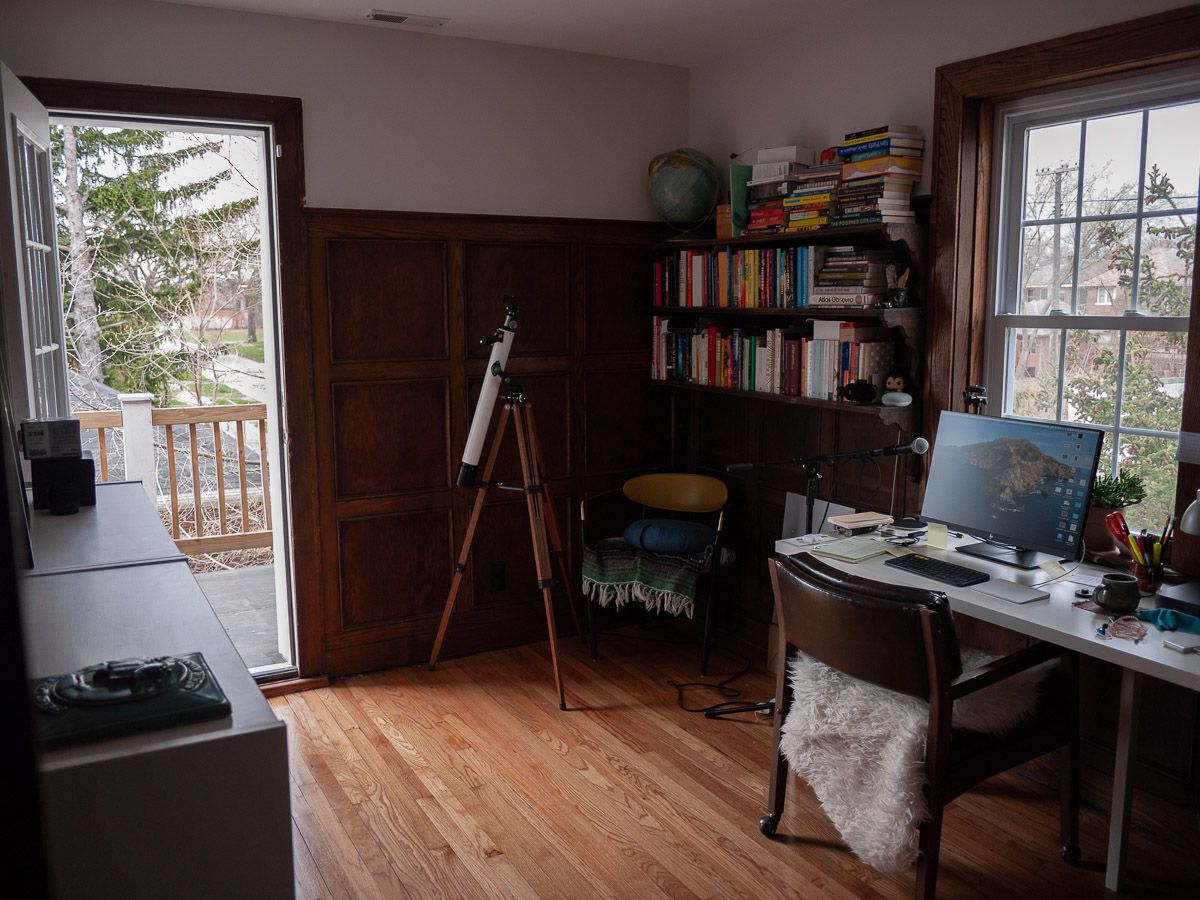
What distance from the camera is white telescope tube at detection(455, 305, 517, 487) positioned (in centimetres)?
381

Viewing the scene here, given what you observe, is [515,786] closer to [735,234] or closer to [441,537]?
[441,537]

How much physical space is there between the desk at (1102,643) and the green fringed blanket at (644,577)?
1.15 meters

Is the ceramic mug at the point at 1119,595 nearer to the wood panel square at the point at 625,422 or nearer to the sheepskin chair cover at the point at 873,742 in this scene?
the sheepskin chair cover at the point at 873,742

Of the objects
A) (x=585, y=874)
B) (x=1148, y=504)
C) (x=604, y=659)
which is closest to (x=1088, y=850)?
(x=1148, y=504)

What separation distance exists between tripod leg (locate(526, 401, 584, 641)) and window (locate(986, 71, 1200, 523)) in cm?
171

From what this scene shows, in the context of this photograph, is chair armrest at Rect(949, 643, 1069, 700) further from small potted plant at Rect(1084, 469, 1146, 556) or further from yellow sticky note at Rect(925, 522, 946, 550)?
yellow sticky note at Rect(925, 522, 946, 550)

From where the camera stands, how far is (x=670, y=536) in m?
3.98

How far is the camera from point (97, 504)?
287 cm

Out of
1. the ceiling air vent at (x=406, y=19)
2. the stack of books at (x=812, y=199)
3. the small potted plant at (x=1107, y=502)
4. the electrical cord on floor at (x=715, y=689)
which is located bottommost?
the electrical cord on floor at (x=715, y=689)

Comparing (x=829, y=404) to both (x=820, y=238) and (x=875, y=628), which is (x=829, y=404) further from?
(x=875, y=628)

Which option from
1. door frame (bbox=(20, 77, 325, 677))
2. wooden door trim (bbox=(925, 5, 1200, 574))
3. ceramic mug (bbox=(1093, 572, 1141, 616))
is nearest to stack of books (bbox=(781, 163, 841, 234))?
wooden door trim (bbox=(925, 5, 1200, 574))

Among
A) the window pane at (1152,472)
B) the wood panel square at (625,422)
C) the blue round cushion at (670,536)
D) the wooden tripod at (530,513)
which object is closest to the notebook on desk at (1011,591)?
the window pane at (1152,472)

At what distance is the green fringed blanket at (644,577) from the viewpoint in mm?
3875

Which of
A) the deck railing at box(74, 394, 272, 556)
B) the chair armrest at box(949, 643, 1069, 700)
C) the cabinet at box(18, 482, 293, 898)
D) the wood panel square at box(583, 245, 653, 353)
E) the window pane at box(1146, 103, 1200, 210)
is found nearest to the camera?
the cabinet at box(18, 482, 293, 898)
